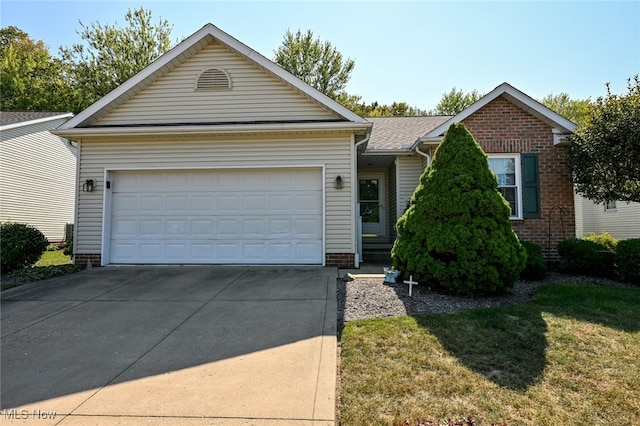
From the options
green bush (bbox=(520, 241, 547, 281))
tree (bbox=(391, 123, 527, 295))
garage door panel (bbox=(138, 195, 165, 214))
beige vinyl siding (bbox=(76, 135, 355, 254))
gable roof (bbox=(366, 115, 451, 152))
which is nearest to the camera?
tree (bbox=(391, 123, 527, 295))

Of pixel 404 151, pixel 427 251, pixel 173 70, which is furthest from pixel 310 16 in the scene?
pixel 427 251

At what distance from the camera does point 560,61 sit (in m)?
9.09

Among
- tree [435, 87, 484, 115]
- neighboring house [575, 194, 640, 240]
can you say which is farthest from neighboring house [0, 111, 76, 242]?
tree [435, 87, 484, 115]

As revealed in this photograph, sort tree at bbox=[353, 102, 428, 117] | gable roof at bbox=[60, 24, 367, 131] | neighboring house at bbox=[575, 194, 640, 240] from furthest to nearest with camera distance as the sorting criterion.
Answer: tree at bbox=[353, 102, 428, 117], neighboring house at bbox=[575, 194, 640, 240], gable roof at bbox=[60, 24, 367, 131]

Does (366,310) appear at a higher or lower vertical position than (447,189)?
lower

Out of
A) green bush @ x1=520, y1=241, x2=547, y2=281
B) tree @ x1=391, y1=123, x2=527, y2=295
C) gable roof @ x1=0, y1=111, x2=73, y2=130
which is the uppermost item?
gable roof @ x1=0, y1=111, x2=73, y2=130

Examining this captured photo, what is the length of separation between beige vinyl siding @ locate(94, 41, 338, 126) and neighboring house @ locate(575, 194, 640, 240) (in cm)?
1053

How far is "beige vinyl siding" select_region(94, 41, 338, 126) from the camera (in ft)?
27.9

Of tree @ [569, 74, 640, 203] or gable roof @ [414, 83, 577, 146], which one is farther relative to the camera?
gable roof @ [414, 83, 577, 146]

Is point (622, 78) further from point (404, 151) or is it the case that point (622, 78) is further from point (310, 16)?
point (310, 16)

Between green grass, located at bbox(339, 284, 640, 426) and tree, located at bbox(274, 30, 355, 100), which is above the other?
tree, located at bbox(274, 30, 355, 100)

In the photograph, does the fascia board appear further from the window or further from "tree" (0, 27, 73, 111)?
"tree" (0, 27, 73, 111)

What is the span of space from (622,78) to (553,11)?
2078 mm

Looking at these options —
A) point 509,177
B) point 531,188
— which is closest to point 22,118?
point 509,177
